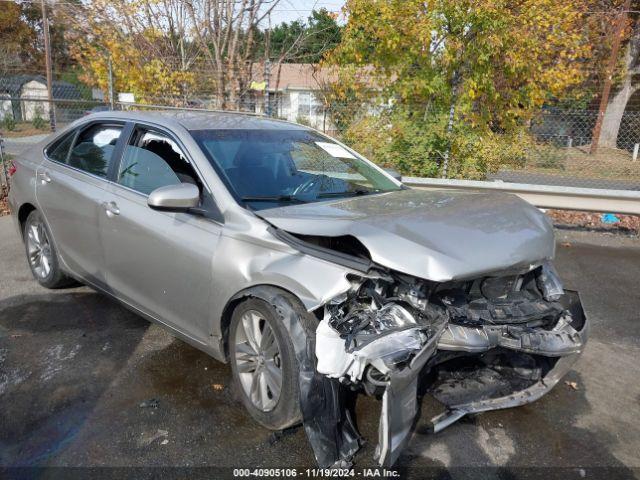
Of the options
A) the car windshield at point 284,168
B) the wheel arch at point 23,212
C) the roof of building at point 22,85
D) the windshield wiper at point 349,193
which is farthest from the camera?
the roof of building at point 22,85

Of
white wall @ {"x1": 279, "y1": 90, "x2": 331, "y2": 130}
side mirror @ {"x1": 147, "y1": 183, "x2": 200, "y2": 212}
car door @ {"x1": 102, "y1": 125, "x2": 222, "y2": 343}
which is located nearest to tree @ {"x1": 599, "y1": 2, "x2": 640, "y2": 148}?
white wall @ {"x1": 279, "y1": 90, "x2": 331, "y2": 130}

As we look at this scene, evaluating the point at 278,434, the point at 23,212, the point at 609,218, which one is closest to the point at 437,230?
the point at 278,434

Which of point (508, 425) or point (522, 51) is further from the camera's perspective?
point (522, 51)

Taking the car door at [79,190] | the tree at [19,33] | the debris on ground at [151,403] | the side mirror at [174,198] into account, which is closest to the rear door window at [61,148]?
the car door at [79,190]

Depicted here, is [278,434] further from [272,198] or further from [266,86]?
[266,86]

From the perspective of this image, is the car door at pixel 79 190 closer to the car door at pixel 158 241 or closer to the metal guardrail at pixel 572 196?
the car door at pixel 158 241

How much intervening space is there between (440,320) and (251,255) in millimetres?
1068

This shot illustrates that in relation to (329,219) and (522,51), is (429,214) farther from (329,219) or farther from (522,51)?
(522,51)

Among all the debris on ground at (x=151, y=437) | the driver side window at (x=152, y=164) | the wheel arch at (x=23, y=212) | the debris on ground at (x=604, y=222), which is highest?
the driver side window at (x=152, y=164)

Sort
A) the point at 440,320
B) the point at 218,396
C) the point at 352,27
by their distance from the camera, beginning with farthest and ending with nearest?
the point at 352,27 < the point at 218,396 < the point at 440,320

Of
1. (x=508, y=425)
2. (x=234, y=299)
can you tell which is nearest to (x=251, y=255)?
(x=234, y=299)

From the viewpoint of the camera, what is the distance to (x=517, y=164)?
8438mm

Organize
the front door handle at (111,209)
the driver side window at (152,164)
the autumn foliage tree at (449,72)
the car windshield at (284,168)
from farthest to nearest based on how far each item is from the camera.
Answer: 1. the autumn foliage tree at (449,72)
2. the front door handle at (111,209)
3. the driver side window at (152,164)
4. the car windshield at (284,168)

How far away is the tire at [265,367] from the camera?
2.65 m
